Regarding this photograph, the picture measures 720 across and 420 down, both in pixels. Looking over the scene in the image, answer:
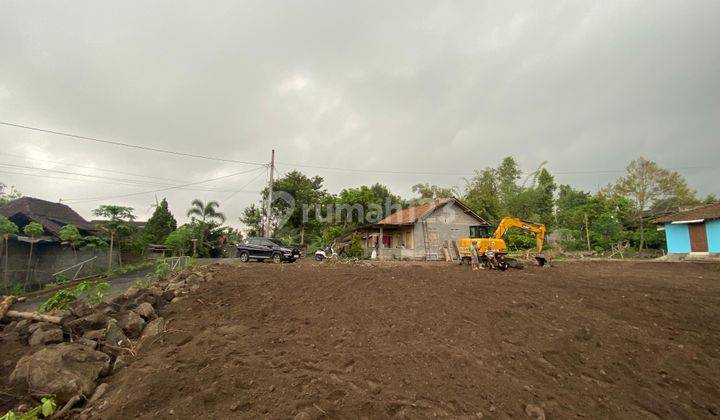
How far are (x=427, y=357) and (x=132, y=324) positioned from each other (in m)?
4.84

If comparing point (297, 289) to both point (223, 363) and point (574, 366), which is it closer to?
point (223, 363)

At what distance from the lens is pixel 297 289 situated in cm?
770

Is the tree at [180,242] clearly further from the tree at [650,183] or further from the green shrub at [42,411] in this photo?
the tree at [650,183]

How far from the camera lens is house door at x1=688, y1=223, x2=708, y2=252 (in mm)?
18547

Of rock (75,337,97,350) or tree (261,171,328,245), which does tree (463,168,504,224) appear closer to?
tree (261,171,328,245)

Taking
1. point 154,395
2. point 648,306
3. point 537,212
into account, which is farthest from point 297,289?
point 537,212

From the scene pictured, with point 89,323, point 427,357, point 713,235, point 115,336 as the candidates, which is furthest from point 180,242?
point 713,235

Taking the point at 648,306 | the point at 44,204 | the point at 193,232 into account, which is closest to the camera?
the point at 648,306

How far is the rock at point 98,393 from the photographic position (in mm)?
3545

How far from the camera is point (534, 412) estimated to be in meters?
3.20

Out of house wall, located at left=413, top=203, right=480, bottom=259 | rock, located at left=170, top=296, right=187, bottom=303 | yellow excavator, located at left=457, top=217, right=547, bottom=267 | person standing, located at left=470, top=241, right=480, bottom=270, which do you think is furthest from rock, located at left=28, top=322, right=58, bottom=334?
house wall, located at left=413, top=203, right=480, bottom=259

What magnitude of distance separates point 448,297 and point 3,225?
624 inches

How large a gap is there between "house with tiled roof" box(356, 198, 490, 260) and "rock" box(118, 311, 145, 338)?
1687cm

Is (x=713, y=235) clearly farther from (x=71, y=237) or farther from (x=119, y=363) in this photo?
(x=71, y=237)
